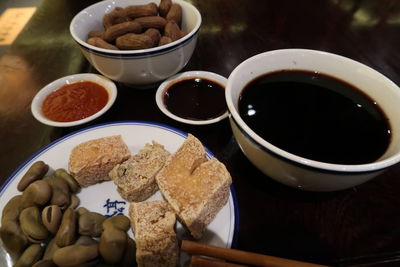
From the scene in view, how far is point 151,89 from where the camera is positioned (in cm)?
135

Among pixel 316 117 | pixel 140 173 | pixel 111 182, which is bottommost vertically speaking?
pixel 111 182

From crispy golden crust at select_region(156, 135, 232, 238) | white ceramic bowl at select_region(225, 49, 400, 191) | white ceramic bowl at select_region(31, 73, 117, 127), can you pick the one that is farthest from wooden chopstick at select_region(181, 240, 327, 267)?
white ceramic bowl at select_region(31, 73, 117, 127)

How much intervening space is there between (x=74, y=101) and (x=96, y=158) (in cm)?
42

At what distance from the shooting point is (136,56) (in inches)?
43.8

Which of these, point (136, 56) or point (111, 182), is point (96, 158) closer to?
point (111, 182)

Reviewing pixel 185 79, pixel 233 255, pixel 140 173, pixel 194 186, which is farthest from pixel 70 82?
pixel 233 255

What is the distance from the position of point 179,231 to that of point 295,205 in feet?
1.28

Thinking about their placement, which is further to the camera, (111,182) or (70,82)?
(70,82)

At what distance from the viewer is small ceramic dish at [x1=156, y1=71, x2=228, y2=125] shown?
1103 mm

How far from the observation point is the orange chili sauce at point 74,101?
1181 mm

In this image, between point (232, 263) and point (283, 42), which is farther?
point (283, 42)

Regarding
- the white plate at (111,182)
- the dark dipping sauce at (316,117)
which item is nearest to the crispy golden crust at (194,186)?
the white plate at (111,182)

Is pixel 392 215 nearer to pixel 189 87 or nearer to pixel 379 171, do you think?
pixel 379 171

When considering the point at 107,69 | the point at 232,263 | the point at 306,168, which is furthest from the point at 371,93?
the point at 107,69
